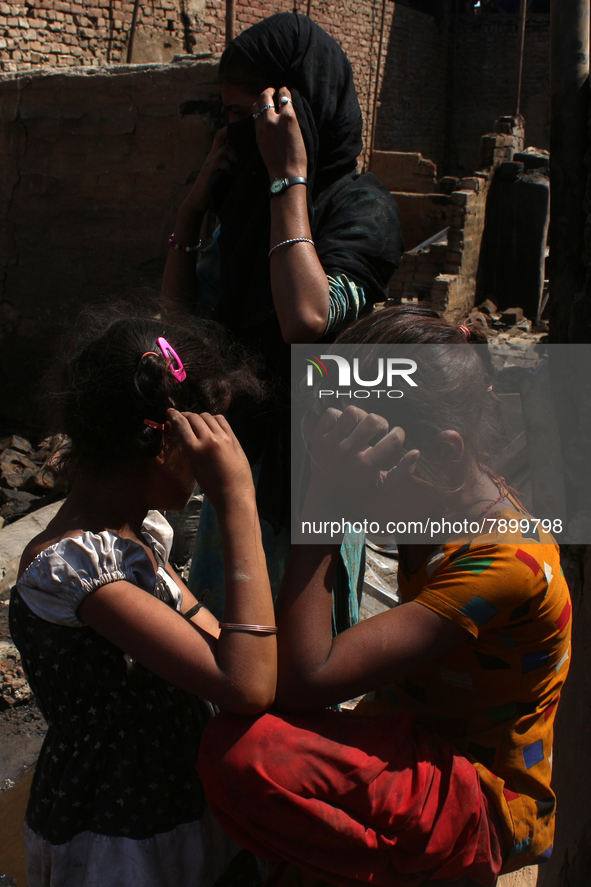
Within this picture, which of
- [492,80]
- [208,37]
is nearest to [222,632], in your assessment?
[208,37]

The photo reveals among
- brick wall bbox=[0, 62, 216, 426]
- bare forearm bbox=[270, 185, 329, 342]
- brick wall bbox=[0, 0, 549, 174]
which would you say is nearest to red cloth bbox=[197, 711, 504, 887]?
bare forearm bbox=[270, 185, 329, 342]

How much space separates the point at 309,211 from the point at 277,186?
0.09 metres

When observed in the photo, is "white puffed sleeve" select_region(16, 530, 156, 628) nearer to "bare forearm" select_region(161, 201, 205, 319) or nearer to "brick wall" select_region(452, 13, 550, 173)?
"bare forearm" select_region(161, 201, 205, 319)

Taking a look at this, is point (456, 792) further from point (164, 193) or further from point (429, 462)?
point (164, 193)

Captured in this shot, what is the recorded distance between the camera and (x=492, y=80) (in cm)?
1862

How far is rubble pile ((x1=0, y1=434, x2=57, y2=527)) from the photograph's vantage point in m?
4.24

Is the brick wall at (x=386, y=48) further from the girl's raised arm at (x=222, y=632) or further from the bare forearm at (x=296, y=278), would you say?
the girl's raised arm at (x=222, y=632)

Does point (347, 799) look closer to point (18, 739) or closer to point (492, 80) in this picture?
point (18, 739)

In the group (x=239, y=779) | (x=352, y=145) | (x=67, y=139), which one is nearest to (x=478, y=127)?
(x=67, y=139)

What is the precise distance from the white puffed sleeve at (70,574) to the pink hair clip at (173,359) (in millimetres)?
320

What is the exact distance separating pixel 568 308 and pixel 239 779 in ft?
3.75

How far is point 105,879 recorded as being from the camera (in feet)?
3.80

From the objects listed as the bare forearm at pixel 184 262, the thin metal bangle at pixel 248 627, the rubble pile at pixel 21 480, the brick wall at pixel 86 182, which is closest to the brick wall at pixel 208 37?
the brick wall at pixel 86 182

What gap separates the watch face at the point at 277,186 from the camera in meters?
1.48
